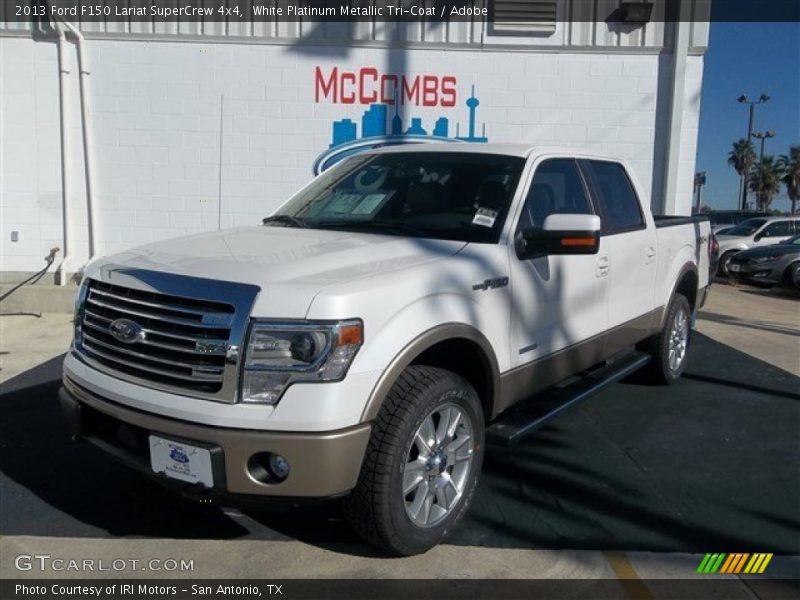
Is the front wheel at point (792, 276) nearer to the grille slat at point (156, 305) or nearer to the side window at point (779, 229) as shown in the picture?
the side window at point (779, 229)

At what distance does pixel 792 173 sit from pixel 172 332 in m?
71.7

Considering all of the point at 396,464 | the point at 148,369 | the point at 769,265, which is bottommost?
the point at 769,265

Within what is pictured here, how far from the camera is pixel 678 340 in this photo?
630 centimetres

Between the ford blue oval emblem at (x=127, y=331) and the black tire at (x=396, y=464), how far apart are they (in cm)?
110

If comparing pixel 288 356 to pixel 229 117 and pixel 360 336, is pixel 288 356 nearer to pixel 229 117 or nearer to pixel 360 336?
pixel 360 336

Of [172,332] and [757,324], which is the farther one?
[757,324]

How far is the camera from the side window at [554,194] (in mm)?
4074

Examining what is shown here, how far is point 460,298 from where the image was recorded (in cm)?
334

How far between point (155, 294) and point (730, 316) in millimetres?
9761

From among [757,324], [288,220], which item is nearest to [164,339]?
[288,220]

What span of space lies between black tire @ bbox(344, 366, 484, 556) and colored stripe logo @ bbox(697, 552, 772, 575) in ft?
4.28

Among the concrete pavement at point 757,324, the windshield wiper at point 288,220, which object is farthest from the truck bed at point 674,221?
the windshield wiper at point 288,220

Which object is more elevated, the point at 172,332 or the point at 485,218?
the point at 485,218

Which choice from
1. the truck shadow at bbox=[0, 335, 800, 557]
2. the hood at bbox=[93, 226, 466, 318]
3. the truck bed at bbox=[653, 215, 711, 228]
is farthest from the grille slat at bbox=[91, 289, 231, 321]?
the truck bed at bbox=[653, 215, 711, 228]
